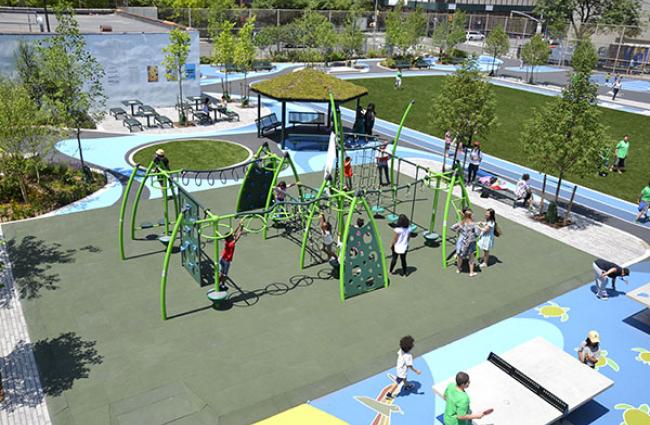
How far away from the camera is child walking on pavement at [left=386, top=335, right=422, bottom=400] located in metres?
10.1

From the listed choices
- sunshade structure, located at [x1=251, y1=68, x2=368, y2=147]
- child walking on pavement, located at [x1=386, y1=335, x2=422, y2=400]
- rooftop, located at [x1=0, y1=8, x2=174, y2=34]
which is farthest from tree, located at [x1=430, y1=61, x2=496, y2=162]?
rooftop, located at [x1=0, y1=8, x2=174, y2=34]

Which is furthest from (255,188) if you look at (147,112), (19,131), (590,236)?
(147,112)

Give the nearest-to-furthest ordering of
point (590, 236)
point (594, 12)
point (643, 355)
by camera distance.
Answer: point (643, 355), point (590, 236), point (594, 12)

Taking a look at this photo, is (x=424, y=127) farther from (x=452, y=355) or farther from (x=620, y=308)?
(x=452, y=355)

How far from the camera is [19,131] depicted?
17.1 metres

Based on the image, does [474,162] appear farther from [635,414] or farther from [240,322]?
[240,322]

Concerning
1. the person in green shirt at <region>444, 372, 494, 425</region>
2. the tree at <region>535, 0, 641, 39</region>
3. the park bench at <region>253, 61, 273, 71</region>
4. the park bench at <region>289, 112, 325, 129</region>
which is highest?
the tree at <region>535, 0, 641, 39</region>

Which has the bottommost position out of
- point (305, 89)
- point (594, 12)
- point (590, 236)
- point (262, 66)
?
point (590, 236)

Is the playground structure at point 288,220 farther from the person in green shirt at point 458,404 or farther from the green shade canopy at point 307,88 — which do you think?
the person in green shirt at point 458,404

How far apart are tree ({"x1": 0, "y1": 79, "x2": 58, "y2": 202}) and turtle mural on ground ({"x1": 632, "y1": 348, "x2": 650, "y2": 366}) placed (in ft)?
59.0

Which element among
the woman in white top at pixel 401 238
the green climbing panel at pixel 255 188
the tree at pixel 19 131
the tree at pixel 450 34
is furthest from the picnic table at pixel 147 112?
the tree at pixel 450 34

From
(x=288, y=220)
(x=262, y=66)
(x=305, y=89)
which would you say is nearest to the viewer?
(x=288, y=220)

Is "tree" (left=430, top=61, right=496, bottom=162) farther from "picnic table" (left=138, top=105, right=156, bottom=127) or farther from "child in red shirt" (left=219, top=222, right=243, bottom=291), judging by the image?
"picnic table" (left=138, top=105, right=156, bottom=127)

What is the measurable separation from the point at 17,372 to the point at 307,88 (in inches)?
694
